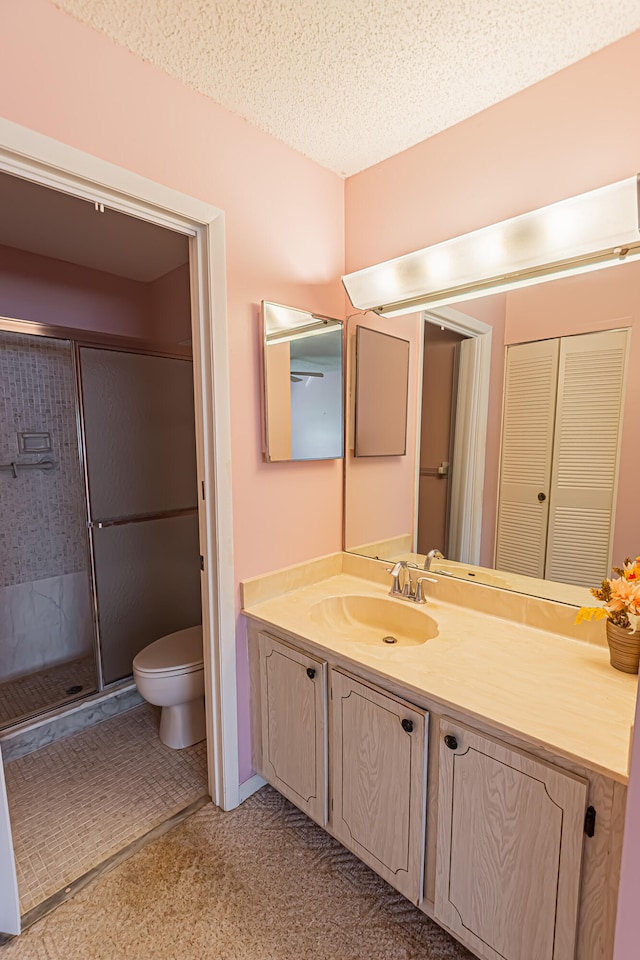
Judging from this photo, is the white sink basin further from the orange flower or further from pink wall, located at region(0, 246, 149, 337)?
pink wall, located at region(0, 246, 149, 337)

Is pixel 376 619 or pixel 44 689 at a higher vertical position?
pixel 376 619

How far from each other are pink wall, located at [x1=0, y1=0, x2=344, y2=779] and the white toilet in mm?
391

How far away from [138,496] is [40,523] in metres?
0.67

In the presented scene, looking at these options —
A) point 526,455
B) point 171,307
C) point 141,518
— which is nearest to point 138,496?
point 141,518

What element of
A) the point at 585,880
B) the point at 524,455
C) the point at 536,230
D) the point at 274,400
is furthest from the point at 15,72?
the point at 585,880

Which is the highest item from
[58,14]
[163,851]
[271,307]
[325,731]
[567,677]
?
[58,14]

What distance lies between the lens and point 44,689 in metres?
2.37

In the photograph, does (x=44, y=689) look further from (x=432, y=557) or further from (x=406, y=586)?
(x=432, y=557)

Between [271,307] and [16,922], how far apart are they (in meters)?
2.01

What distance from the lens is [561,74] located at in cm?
124

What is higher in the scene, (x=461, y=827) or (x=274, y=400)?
(x=274, y=400)

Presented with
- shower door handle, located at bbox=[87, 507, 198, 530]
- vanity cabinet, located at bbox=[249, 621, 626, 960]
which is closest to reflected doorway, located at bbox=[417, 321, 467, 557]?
vanity cabinet, located at bbox=[249, 621, 626, 960]

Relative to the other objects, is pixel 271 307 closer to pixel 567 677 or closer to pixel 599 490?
pixel 599 490

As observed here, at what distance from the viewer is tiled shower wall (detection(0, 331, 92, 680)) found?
2.42 metres
